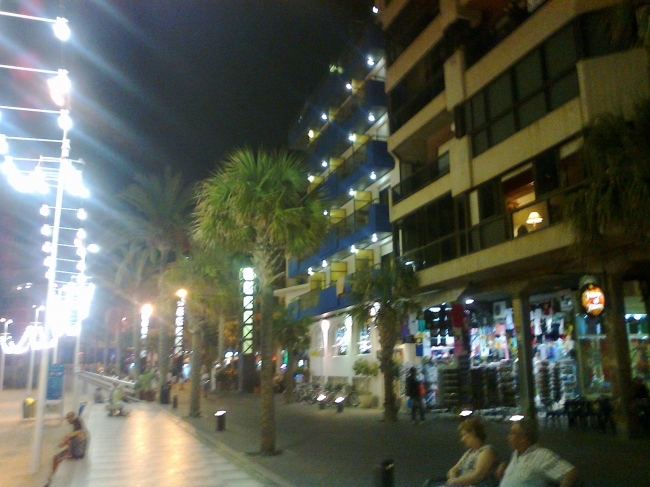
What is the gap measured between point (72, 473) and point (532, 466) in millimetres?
8734

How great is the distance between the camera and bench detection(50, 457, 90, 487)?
10.1 meters

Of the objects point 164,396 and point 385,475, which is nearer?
point 385,475

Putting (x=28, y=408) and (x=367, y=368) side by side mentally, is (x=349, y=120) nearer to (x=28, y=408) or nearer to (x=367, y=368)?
(x=367, y=368)

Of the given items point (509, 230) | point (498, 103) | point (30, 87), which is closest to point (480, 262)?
point (509, 230)

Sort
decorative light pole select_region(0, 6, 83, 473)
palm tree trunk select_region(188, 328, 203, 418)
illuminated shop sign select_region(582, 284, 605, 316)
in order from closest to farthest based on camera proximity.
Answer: decorative light pole select_region(0, 6, 83, 473), illuminated shop sign select_region(582, 284, 605, 316), palm tree trunk select_region(188, 328, 203, 418)

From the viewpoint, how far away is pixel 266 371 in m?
14.6

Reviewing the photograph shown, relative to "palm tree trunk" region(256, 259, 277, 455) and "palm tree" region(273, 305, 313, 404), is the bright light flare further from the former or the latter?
"palm tree" region(273, 305, 313, 404)

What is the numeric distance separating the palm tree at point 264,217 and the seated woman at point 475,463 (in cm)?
822

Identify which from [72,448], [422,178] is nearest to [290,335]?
[422,178]

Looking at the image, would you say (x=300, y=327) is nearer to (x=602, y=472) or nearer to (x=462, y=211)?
(x=462, y=211)

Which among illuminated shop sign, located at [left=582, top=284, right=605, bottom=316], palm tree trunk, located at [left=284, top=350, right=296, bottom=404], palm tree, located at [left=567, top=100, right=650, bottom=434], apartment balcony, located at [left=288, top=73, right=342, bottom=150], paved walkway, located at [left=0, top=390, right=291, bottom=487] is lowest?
paved walkway, located at [left=0, top=390, right=291, bottom=487]

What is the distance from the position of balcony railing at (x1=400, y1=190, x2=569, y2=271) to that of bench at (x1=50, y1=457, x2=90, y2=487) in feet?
39.0

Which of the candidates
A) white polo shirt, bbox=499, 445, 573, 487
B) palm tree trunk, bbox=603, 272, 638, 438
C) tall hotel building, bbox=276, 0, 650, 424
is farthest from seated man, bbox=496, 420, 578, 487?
palm tree trunk, bbox=603, 272, 638, 438

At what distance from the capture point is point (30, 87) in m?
12.0
